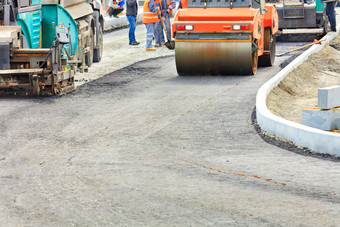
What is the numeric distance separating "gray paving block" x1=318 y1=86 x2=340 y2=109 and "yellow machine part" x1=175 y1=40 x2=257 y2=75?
5427 mm

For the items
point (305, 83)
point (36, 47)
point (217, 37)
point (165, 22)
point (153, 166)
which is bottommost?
point (305, 83)

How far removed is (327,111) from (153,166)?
257cm

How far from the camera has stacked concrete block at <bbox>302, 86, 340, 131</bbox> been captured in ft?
29.8

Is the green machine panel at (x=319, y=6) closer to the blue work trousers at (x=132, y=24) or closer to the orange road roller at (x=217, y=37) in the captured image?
the blue work trousers at (x=132, y=24)

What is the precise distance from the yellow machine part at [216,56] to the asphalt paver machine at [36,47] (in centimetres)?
240

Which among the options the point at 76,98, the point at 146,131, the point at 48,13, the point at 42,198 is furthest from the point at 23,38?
the point at 42,198

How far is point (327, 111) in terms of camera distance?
29.8ft

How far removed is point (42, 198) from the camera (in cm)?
667

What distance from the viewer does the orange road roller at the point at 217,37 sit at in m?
14.5

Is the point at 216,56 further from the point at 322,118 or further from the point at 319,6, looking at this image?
the point at 319,6

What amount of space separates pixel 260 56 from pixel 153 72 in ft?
8.41

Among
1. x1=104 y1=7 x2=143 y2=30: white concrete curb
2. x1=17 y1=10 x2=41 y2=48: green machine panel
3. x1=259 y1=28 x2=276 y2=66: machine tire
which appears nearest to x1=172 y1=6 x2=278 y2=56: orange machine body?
x1=259 y1=28 x2=276 y2=66: machine tire

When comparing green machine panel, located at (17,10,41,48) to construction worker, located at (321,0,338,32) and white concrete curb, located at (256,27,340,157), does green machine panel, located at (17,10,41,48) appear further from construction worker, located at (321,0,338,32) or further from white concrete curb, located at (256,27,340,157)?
construction worker, located at (321,0,338,32)

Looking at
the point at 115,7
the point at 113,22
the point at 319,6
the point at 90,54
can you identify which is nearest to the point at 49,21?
the point at 90,54
